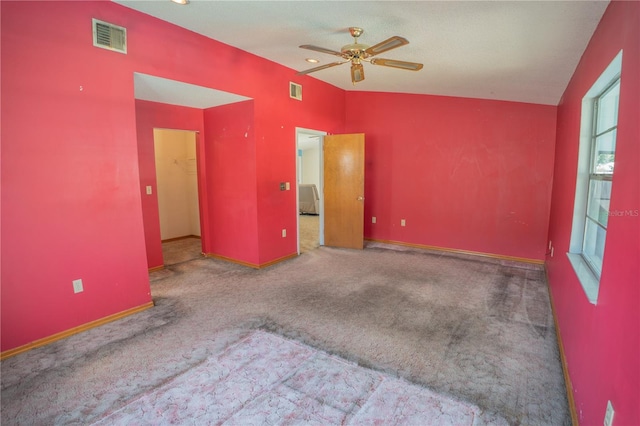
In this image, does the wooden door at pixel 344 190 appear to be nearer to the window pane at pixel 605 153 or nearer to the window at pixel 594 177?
the window at pixel 594 177

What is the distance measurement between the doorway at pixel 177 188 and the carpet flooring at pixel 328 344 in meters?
2.00

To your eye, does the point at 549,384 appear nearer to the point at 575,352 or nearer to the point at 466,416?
the point at 575,352

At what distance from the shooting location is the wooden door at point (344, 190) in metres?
5.45

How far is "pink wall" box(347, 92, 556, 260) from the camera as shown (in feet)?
15.2

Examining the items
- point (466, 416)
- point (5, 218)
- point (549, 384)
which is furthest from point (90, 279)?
point (549, 384)

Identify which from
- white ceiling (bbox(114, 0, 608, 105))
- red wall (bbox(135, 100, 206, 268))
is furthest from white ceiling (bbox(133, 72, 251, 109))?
white ceiling (bbox(114, 0, 608, 105))

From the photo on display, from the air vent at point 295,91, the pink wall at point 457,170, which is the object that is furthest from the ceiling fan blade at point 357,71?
the pink wall at point 457,170

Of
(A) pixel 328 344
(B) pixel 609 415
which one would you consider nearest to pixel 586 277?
(B) pixel 609 415

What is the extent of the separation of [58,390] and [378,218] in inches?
192

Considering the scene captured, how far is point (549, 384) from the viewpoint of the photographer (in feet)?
6.86

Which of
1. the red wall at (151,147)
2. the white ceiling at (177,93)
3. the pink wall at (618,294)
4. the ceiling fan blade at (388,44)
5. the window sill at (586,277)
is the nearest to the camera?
the pink wall at (618,294)

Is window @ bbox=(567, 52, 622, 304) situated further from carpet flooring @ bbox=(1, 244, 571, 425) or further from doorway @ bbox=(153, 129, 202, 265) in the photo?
doorway @ bbox=(153, 129, 202, 265)

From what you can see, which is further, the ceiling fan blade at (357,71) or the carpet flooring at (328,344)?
the ceiling fan blade at (357,71)

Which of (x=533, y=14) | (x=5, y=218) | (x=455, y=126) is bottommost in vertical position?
(x=5, y=218)
